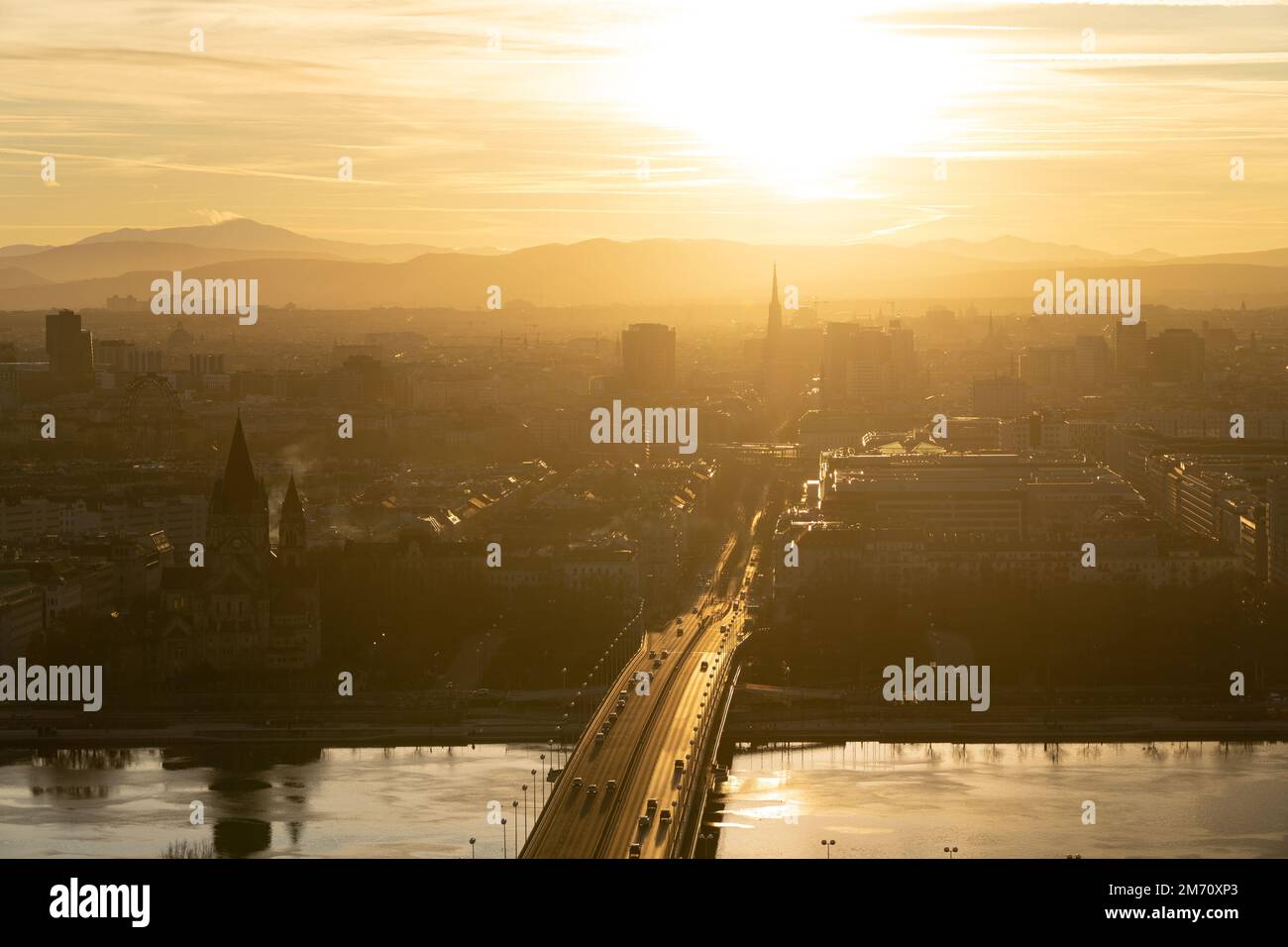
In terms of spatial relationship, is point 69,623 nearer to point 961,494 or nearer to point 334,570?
point 334,570

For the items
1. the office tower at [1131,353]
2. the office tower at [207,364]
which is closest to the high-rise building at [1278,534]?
the office tower at [1131,353]

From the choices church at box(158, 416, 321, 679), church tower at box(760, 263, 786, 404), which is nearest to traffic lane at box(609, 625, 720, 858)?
church at box(158, 416, 321, 679)

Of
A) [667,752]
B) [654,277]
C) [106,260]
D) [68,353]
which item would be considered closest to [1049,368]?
[68,353]

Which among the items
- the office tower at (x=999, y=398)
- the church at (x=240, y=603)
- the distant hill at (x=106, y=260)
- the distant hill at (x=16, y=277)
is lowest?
the church at (x=240, y=603)

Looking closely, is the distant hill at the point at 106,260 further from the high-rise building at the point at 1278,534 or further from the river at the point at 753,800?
the river at the point at 753,800

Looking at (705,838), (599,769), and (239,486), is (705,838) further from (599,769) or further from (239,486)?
(239,486)
